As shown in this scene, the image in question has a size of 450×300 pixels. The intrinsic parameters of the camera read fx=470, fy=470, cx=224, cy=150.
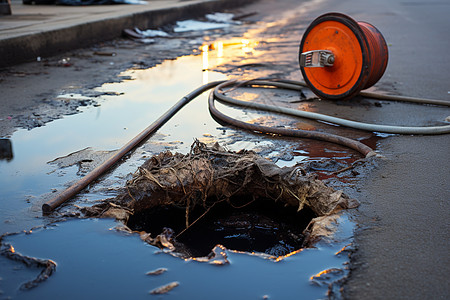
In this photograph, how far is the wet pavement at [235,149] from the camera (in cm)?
212

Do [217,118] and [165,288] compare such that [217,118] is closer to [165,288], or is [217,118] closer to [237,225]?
[237,225]

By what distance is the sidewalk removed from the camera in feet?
22.9

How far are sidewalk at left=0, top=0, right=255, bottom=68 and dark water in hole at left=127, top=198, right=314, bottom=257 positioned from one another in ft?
16.1

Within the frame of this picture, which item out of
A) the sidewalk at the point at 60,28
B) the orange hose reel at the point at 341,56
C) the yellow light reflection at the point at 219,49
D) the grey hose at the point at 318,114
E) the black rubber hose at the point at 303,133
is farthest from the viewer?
the yellow light reflection at the point at 219,49

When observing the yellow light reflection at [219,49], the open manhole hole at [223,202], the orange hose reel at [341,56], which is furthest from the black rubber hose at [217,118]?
the yellow light reflection at [219,49]

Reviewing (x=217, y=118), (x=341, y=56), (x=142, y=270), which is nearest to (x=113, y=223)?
(x=142, y=270)

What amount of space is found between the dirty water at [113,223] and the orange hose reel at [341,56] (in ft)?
2.42

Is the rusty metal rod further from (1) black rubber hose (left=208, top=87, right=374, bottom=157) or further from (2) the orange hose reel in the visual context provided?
(2) the orange hose reel

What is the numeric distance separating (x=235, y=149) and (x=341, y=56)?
68.6 inches

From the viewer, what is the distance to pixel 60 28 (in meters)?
7.97

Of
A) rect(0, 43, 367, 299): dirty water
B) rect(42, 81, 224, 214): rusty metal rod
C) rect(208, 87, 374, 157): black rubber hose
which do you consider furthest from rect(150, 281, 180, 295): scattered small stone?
rect(208, 87, 374, 157): black rubber hose

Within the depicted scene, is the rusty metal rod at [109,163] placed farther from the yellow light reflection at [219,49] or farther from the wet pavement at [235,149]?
the yellow light reflection at [219,49]

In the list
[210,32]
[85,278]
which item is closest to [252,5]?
[210,32]

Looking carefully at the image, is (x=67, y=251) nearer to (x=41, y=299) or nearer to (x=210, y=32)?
(x=41, y=299)
